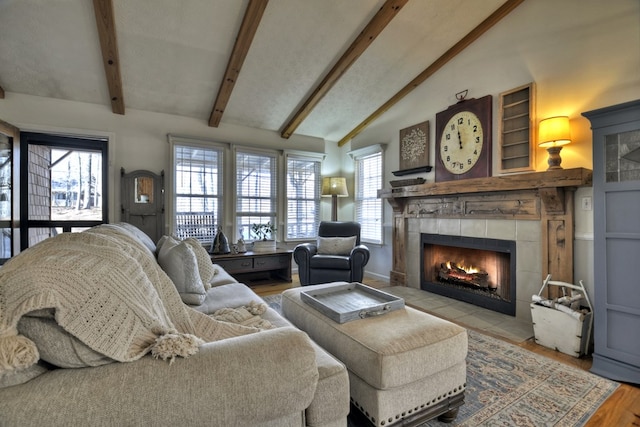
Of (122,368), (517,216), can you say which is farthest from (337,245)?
(122,368)

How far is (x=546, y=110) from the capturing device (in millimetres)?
2945

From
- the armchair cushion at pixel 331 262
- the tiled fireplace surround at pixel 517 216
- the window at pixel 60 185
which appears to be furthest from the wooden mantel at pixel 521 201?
the window at pixel 60 185

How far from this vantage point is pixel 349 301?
209 cm

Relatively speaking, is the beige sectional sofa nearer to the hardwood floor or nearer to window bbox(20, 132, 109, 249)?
the hardwood floor

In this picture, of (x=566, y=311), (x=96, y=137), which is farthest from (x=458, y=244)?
(x=96, y=137)

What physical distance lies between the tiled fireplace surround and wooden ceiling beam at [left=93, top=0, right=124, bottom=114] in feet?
12.0

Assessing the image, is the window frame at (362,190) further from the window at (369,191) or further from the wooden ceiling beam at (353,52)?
the wooden ceiling beam at (353,52)

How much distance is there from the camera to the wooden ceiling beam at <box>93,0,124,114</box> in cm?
267

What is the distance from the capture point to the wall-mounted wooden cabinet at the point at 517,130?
304cm

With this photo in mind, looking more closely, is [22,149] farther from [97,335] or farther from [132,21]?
[97,335]

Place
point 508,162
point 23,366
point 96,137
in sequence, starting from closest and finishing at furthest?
point 23,366 → point 508,162 → point 96,137

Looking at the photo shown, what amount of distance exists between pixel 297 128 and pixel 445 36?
2522 millimetres

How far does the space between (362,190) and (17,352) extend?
192 inches

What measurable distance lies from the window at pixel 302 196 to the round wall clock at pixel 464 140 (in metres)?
2.30
